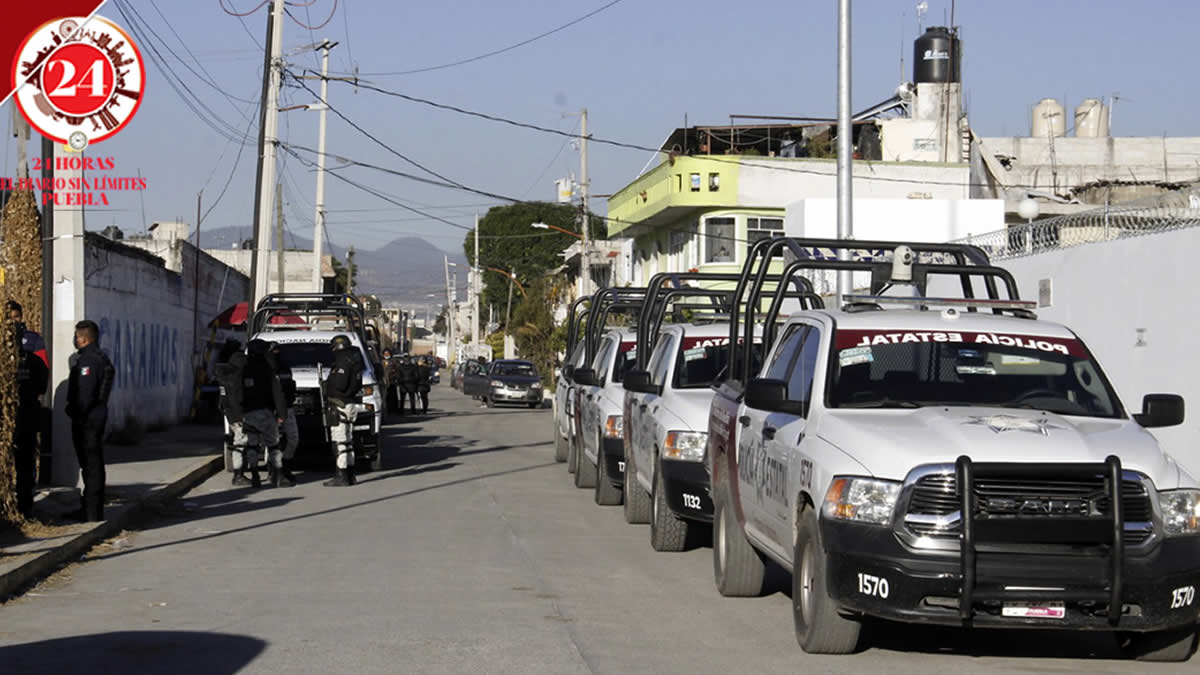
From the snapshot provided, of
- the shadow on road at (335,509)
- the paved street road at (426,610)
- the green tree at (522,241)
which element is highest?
the green tree at (522,241)

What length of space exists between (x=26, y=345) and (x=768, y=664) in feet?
37.3

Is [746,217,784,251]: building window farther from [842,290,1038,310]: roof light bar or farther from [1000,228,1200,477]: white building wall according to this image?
[842,290,1038,310]: roof light bar

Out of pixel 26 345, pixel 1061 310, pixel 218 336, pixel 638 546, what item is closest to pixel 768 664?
pixel 638 546

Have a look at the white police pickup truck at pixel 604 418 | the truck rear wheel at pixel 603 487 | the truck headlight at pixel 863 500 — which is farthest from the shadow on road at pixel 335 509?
the truck headlight at pixel 863 500

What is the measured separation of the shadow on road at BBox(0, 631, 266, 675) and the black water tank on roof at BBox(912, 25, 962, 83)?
52.7 metres

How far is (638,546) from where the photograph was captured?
13.0 metres

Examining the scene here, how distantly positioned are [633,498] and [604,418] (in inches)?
68.3

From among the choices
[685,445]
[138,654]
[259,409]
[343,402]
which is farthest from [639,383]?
[259,409]

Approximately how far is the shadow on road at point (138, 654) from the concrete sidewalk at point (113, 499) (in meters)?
1.75

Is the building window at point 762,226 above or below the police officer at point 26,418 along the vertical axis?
above

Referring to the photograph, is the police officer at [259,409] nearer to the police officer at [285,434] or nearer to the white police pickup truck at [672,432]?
the police officer at [285,434]

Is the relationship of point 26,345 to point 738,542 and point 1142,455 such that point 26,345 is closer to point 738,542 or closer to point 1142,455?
point 738,542

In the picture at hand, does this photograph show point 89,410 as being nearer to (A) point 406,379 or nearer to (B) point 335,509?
(B) point 335,509

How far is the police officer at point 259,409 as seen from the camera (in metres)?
18.1
